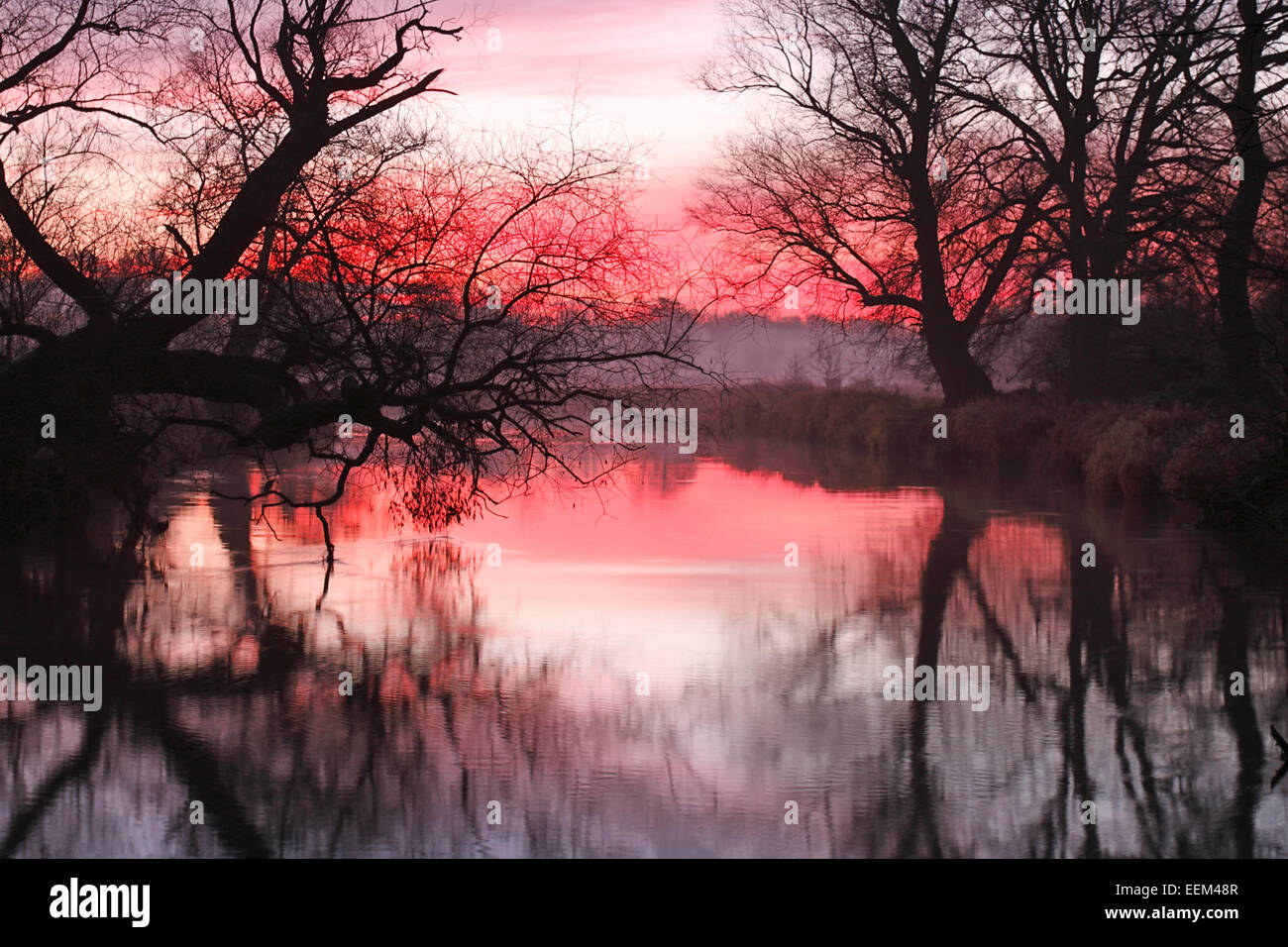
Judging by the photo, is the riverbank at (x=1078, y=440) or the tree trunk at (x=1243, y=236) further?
the tree trunk at (x=1243, y=236)

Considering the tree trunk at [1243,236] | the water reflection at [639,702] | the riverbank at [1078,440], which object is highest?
the tree trunk at [1243,236]

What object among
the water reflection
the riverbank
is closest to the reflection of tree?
the water reflection

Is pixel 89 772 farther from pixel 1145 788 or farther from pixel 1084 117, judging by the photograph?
pixel 1084 117

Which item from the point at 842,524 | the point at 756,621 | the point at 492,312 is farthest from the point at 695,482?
the point at 756,621

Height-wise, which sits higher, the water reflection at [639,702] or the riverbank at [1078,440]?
the riverbank at [1078,440]

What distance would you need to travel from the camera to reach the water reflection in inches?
276

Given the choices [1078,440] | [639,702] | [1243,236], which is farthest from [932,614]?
[1078,440]

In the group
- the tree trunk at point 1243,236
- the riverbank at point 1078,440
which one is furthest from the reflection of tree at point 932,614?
the tree trunk at point 1243,236

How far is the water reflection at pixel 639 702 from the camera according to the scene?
7.01 metres

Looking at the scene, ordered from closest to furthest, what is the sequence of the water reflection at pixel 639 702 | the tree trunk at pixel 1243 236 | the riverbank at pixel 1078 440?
the water reflection at pixel 639 702, the riverbank at pixel 1078 440, the tree trunk at pixel 1243 236

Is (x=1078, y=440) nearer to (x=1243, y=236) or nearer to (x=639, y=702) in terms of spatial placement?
(x=1243, y=236)

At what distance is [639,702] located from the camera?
9.74m

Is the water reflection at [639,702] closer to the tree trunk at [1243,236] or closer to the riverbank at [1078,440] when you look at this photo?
the riverbank at [1078,440]

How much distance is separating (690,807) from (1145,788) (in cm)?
242
